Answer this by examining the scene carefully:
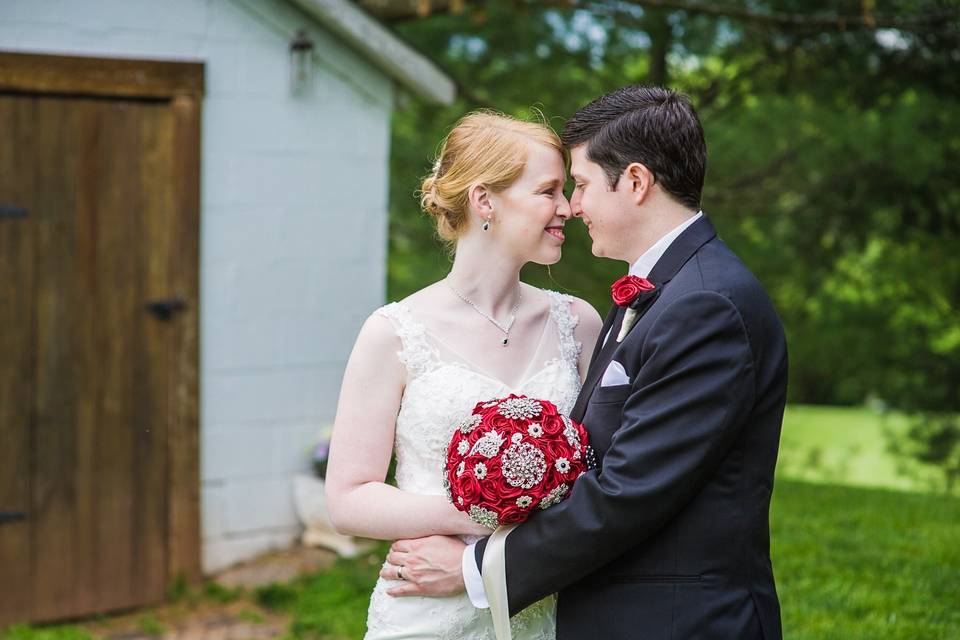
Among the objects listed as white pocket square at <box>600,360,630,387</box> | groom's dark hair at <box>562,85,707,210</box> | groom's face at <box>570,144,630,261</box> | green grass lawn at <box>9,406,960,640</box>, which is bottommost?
green grass lawn at <box>9,406,960,640</box>

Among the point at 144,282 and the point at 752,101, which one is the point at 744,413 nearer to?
the point at 144,282

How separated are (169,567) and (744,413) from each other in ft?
14.7

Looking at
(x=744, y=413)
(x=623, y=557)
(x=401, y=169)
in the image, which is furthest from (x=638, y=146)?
(x=401, y=169)

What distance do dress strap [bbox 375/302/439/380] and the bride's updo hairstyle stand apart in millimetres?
332

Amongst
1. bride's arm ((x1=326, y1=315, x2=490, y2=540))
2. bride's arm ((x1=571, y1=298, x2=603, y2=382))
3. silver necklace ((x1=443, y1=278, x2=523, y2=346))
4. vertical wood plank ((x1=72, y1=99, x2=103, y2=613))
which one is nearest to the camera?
bride's arm ((x1=326, y1=315, x2=490, y2=540))

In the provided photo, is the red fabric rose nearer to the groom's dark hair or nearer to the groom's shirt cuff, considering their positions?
the groom's dark hair

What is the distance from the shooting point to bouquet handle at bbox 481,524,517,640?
2.51 m

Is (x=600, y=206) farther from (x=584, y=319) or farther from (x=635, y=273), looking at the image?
(x=584, y=319)

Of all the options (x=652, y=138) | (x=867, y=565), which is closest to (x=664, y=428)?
(x=652, y=138)

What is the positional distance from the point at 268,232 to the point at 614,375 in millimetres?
4120

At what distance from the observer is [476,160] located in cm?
300

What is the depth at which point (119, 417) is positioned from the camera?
5.78 metres

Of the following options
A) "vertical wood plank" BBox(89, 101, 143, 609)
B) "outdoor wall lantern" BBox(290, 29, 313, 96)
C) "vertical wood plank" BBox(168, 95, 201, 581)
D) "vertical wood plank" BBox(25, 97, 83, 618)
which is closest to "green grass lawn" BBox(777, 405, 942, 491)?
"outdoor wall lantern" BBox(290, 29, 313, 96)

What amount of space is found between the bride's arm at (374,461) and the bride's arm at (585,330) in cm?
58
